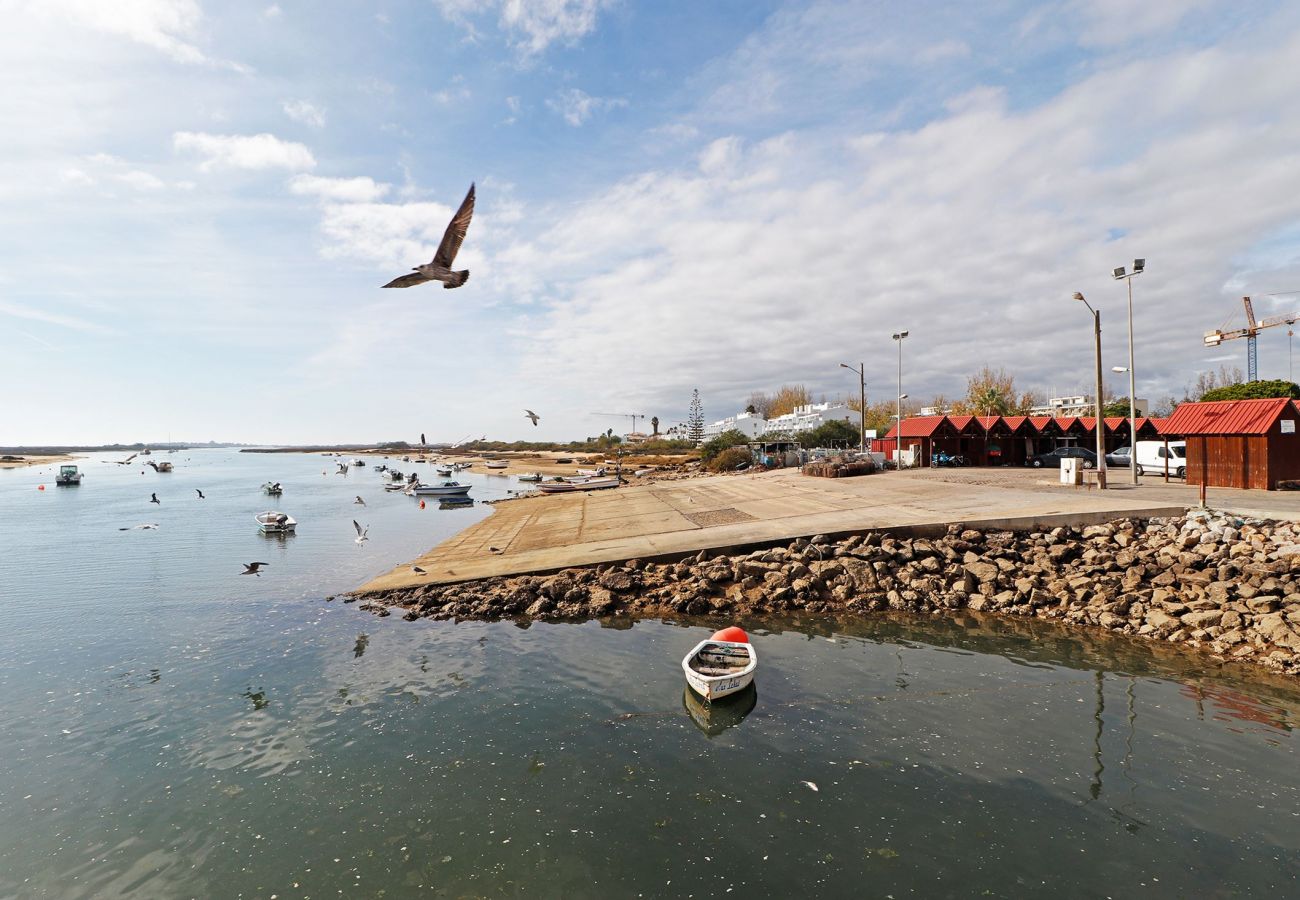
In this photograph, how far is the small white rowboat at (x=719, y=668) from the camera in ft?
45.9

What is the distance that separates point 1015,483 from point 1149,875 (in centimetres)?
3072

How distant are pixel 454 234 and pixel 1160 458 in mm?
47458

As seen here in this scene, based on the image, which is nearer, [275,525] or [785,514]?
[785,514]

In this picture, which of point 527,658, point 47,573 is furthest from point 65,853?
point 47,573

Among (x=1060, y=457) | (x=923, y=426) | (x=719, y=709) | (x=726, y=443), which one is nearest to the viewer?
(x=719, y=709)

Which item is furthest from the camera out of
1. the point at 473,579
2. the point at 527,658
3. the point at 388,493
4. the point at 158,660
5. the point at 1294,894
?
the point at 388,493

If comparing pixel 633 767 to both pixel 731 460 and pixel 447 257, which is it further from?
pixel 731 460

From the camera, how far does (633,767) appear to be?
1180 cm

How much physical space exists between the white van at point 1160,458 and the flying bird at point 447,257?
42209mm

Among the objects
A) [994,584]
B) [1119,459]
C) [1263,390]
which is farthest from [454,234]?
[1263,390]

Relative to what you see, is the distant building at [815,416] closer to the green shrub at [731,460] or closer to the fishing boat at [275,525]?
the green shrub at [731,460]

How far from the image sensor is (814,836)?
962cm

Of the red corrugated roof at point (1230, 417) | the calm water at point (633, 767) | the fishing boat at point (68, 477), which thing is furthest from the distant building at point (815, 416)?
the fishing boat at point (68, 477)

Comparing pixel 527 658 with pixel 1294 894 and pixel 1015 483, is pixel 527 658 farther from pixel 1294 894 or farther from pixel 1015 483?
pixel 1015 483
